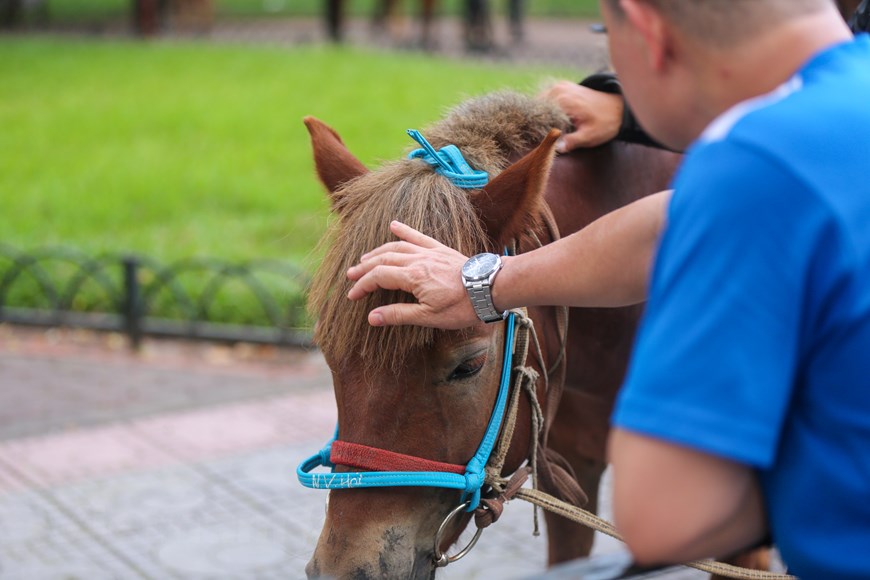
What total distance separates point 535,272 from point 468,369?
1.30 feet

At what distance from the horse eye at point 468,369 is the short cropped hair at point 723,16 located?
3.56 ft

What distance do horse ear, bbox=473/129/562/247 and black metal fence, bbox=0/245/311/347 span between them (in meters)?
5.24

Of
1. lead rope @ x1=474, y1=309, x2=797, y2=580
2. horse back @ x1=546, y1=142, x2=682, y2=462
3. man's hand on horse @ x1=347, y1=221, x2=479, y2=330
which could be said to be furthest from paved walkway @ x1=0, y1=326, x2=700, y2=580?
man's hand on horse @ x1=347, y1=221, x2=479, y2=330

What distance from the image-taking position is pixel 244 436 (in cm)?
628

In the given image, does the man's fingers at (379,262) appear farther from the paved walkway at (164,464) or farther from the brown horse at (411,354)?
the paved walkway at (164,464)

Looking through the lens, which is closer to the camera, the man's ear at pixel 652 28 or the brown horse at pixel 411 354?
the man's ear at pixel 652 28

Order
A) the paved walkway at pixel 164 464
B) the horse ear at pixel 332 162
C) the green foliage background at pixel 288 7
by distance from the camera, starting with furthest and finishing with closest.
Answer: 1. the green foliage background at pixel 288 7
2. the paved walkway at pixel 164 464
3. the horse ear at pixel 332 162

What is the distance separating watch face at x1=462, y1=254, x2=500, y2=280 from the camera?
76.2 inches

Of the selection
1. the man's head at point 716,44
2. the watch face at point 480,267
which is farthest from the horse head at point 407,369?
the man's head at point 716,44

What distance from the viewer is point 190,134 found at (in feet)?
40.2

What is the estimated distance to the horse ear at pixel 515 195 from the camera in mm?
2207

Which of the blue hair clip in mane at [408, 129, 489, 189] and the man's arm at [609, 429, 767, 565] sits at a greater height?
the blue hair clip in mane at [408, 129, 489, 189]

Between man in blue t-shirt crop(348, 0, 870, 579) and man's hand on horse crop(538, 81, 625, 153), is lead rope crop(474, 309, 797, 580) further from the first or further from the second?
man in blue t-shirt crop(348, 0, 870, 579)

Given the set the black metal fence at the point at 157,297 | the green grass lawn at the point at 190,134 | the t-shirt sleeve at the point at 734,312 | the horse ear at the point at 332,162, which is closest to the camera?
the t-shirt sleeve at the point at 734,312
